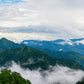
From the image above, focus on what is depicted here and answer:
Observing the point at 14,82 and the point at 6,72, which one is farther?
the point at 6,72

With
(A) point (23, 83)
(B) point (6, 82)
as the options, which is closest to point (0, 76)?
(B) point (6, 82)

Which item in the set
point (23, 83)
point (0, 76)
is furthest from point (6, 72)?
point (23, 83)

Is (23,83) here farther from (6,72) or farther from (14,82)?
(6,72)

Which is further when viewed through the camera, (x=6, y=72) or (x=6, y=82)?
(x=6, y=72)

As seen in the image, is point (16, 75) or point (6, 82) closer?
point (6, 82)

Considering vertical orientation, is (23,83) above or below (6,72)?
below

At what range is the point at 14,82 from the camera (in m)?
76.6

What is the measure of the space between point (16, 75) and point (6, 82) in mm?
8415

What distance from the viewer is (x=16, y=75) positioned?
81.3 m

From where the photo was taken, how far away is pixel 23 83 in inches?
3108

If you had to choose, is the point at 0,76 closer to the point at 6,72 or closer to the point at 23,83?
the point at 6,72

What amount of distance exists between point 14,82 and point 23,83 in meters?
4.82

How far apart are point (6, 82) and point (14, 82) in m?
4.30

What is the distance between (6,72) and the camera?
81.9m
